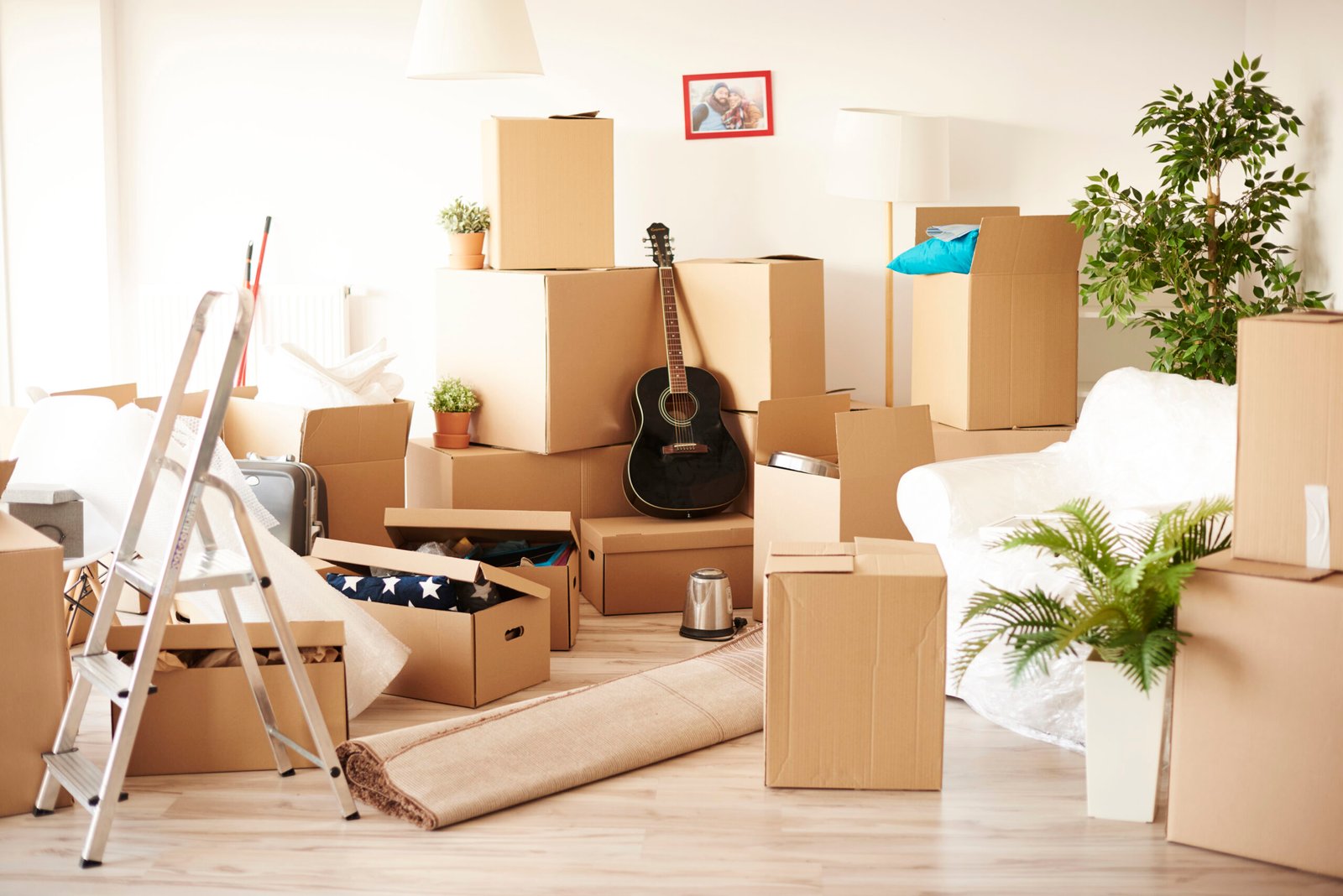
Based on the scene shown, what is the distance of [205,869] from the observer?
2127 mm

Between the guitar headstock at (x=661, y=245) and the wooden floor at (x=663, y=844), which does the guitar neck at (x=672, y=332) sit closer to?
the guitar headstock at (x=661, y=245)

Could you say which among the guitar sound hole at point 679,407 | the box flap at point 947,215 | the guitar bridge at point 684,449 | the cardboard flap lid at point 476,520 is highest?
the box flap at point 947,215

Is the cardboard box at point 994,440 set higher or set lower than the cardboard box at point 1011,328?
lower

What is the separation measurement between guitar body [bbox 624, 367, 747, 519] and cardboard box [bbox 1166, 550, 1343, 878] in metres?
1.91

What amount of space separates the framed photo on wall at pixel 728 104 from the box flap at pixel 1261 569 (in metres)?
2.76

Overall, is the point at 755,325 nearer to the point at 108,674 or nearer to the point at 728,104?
the point at 728,104

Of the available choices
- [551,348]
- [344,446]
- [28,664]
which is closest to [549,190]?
[551,348]

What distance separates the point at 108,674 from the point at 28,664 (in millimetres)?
246

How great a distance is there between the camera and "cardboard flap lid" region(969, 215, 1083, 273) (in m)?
3.62

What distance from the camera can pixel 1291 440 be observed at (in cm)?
209

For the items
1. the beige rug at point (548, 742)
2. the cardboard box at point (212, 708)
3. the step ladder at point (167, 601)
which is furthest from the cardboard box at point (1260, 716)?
the cardboard box at point (212, 708)

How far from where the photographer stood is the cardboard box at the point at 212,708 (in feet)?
8.21

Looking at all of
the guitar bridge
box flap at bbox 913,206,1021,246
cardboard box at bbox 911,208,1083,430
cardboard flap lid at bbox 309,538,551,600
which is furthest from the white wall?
cardboard flap lid at bbox 309,538,551,600

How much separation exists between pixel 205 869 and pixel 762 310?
234cm
